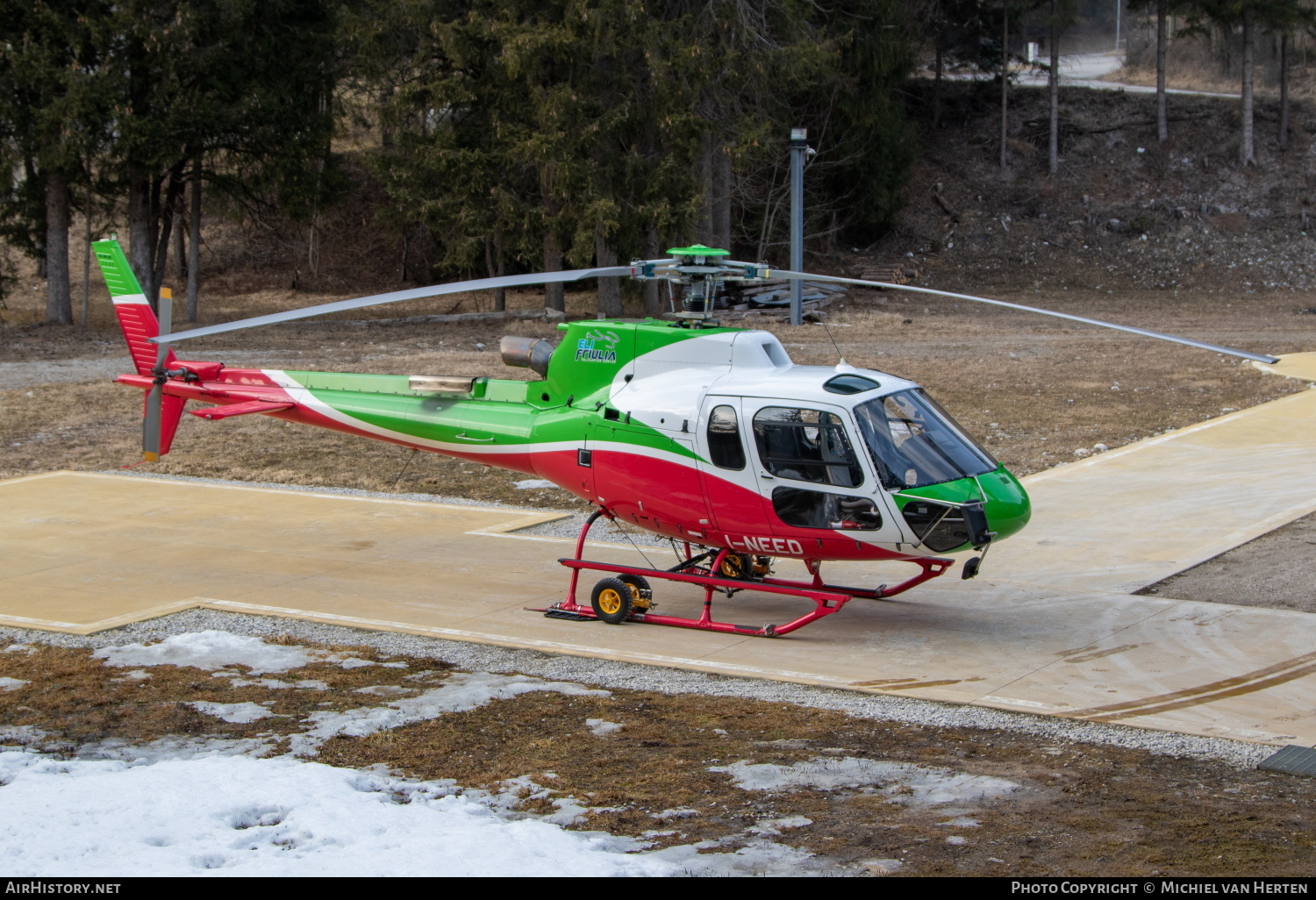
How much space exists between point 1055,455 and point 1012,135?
35.1 metres

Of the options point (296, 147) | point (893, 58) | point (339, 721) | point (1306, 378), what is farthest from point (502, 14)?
point (339, 721)

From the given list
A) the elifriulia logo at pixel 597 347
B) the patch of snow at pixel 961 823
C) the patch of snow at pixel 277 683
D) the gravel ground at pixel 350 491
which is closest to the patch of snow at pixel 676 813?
the patch of snow at pixel 961 823

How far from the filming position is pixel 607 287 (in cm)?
3394

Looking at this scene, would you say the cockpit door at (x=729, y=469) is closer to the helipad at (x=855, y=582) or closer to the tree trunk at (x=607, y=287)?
the helipad at (x=855, y=582)

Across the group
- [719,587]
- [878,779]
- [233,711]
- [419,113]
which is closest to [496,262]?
[419,113]

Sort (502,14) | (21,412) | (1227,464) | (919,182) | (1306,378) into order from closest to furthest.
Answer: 1. (1227,464)
2. (21,412)
3. (1306,378)
4. (502,14)
5. (919,182)

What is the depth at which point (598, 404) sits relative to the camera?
10133 mm

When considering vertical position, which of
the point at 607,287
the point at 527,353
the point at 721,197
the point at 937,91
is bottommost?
the point at 527,353

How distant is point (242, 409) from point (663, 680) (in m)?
4.82

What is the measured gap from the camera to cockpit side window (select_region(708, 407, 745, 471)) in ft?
30.5

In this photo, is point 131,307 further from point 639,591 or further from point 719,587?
point 719,587

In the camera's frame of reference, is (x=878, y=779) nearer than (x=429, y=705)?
Yes

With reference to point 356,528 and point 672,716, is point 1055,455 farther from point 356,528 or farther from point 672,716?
point 672,716

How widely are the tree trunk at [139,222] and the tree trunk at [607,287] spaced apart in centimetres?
1130
